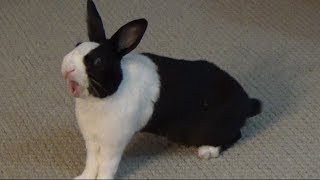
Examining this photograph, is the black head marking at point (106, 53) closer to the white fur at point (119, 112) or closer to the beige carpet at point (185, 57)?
the white fur at point (119, 112)

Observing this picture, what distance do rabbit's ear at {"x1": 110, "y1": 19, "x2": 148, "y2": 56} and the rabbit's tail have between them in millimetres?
314

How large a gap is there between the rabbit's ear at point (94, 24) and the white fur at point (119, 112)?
35 mm

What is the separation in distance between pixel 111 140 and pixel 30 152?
23 cm

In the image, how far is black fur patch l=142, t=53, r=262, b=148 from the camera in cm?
110

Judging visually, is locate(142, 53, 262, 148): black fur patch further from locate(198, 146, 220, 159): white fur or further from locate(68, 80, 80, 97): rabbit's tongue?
locate(68, 80, 80, 97): rabbit's tongue

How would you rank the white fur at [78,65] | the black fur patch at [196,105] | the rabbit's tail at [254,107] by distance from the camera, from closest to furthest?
the white fur at [78,65] → the black fur patch at [196,105] → the rabbit's tail at [254,107]

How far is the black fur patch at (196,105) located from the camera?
43.4 inches

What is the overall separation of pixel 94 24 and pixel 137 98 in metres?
0.15

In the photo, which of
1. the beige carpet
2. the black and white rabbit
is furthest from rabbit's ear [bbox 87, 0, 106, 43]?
the beige carpet

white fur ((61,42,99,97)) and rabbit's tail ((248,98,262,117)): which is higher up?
white fur ((61,42,99,97))

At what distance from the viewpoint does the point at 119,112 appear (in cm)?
104

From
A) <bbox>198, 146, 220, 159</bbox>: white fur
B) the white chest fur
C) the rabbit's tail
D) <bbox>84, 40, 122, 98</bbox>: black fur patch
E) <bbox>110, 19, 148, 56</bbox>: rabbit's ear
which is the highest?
<bbox>110, 19, 148, 56</bbox>: rabbit's ear

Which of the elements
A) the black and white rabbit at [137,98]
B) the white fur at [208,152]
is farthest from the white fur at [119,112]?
the white fur at [208,152]

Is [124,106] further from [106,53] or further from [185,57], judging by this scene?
[185,57]
